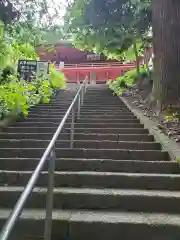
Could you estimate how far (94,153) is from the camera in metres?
4.83

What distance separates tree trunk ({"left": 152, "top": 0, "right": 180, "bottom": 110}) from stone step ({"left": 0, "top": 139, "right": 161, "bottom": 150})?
2.12 m

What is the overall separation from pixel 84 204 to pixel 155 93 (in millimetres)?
4758

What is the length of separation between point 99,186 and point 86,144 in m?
1.51

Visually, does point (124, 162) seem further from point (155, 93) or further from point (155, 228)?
point (155, 93)

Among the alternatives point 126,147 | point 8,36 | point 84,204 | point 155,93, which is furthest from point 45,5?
point 84,204

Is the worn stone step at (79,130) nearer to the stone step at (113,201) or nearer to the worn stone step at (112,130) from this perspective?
the worn stone step at (112,130)

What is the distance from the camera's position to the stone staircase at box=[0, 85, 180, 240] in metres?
2.95

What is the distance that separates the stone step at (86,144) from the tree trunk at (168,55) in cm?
212

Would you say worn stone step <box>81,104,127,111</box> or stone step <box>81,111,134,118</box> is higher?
worn stone step <box>81,104,127,111</box>

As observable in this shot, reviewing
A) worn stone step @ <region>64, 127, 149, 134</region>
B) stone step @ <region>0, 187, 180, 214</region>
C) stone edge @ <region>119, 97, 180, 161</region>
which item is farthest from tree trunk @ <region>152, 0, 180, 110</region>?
stone step @ <region>0, 187, 180, 214</region>

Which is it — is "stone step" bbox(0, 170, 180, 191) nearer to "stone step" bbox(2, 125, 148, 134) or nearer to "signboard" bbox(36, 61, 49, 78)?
"stone step" bbox(2, 125, 148, 134)

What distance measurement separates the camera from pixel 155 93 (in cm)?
765

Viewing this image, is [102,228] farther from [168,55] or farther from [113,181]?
[168,55]

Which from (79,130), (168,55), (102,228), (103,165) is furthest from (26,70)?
(102,228)
